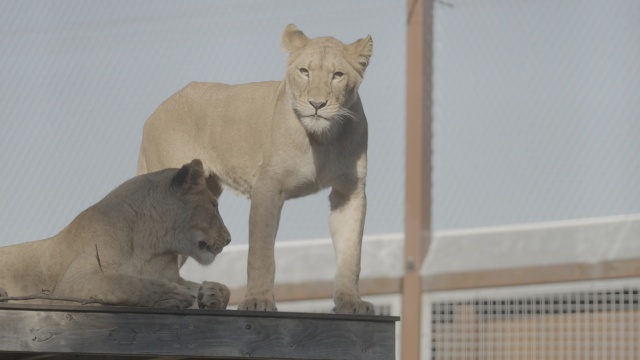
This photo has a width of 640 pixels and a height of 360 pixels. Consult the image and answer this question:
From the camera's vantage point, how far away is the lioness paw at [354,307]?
482 cm

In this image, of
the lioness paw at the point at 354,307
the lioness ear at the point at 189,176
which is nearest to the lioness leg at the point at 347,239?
the lioness paw at the point at 354,307

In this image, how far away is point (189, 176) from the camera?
475cm

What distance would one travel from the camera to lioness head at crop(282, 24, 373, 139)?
4875mm

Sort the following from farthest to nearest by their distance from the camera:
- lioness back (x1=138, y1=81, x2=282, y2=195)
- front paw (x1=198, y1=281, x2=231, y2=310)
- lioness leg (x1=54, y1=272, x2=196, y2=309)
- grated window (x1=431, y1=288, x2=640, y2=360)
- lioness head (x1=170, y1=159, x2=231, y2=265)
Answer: grated window (x1=431, y1=288, x2=640, y2=360)
lioness back (x1=138, y1=81, x2=282, y2=195)
lioness head (x1=170, y1=159, x2=231, y2=265)
front paw (x1=198, y1=281, x2=231, y2=310)
lioness leg (x1=54, y1=272, x2=196, y2=309)

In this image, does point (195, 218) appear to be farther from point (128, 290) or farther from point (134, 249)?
point (128, 290)

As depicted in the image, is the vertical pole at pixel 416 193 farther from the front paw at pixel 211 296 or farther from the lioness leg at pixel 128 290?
the lioness leg at pixel 128 290

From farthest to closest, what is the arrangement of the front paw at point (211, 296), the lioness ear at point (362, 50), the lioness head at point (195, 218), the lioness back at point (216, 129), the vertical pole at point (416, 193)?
the vertical pole at point (416, 193) < the lioness back at point (216, 129) < the lioness ear at point (362, 50) < the lioness head at point (195, 218) < the front paw at point (211, 296)

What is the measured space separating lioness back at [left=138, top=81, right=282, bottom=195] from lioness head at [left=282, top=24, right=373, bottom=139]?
0.47 m

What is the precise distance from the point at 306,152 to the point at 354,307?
582mm

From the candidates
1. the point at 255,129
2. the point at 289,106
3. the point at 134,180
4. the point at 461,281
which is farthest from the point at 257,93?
the point at 461,281

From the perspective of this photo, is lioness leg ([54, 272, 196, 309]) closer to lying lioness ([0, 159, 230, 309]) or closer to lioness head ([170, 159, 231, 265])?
lying lioness ([0, 159, 230, 309])

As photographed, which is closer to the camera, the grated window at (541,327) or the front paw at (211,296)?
the front paw at (211,296)

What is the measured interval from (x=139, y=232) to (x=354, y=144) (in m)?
0.89

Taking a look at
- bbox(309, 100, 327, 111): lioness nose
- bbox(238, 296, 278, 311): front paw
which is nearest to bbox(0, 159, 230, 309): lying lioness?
bbox(238, 296, 278, 311): front paw
